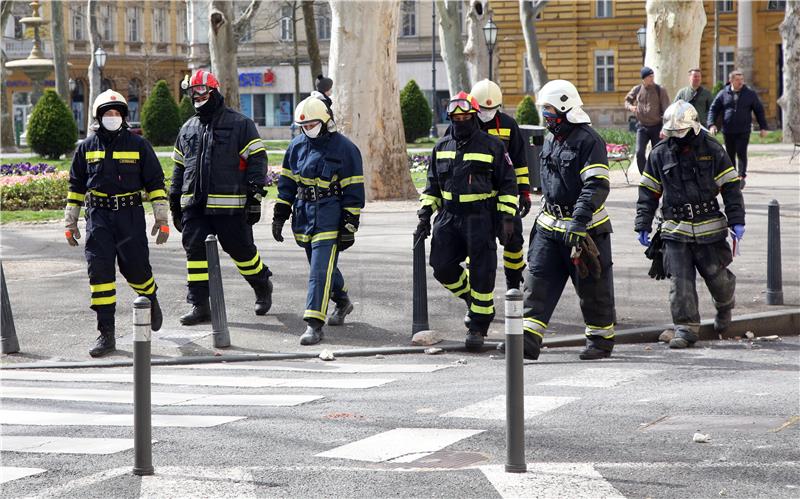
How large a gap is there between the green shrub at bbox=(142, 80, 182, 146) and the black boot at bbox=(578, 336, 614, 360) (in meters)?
40.2

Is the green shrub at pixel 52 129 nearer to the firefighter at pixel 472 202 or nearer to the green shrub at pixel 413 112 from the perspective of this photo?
the green shrub at pixel 413 112

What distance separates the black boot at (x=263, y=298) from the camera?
12469 mm

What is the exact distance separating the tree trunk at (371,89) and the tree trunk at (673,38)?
6676mm

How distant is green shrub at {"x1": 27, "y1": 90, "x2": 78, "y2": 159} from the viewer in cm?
4019

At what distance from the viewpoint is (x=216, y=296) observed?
11102 mm

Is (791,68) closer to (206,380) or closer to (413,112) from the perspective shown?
(413,112)

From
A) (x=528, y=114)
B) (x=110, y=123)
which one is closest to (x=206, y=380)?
(x=110, y=123)

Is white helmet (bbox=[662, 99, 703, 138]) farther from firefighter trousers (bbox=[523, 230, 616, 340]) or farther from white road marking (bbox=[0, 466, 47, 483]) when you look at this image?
white road marking (bbox=[0, 466, 47, 483])

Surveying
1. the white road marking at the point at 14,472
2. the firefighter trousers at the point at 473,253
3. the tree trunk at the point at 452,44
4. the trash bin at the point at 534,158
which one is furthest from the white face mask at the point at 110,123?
the tree trunk at the point at 452,44

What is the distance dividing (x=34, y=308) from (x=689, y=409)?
7.25 meters

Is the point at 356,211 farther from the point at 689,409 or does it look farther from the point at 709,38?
the point at 709,38

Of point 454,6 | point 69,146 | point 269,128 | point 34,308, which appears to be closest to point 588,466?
point 34,308

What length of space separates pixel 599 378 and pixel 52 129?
109ft

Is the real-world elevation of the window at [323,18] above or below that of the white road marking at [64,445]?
above
